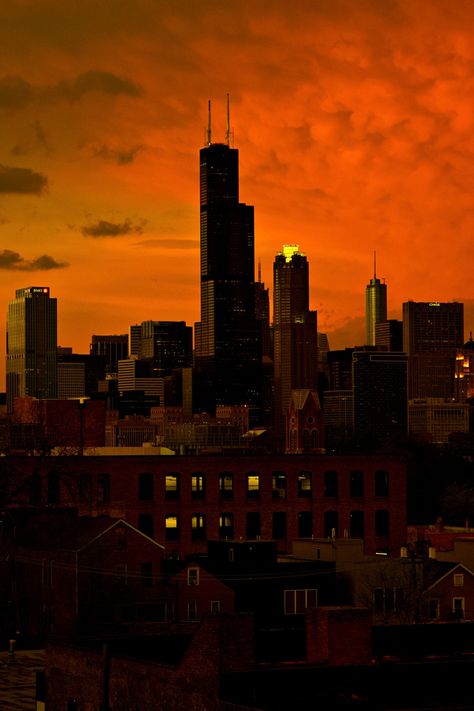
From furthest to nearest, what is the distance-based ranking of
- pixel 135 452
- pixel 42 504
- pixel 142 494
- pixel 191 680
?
pixel 135 452
pixel 142 494
pixel 42 504
pixel 191 680

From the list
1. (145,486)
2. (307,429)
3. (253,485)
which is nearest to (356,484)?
(253,485)

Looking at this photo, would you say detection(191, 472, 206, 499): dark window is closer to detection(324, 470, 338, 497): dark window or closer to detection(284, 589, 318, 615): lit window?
detection(324, 470, 338, 497): dark window

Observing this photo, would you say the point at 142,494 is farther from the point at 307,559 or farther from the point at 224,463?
the point at 307,559

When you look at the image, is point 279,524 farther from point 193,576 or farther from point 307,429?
point 307,429

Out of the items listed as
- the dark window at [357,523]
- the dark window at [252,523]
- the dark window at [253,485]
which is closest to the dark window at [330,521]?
the dark window at [357,523]

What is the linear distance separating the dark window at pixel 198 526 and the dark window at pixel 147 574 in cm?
2498

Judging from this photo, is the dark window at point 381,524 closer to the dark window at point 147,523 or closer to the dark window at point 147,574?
the dark window at point 147,523

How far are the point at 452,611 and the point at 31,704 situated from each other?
86.1 feet

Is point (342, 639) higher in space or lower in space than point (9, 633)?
higher

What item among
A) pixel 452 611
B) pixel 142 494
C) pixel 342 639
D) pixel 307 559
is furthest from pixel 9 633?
pixel 342 639

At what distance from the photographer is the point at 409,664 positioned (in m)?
33.6

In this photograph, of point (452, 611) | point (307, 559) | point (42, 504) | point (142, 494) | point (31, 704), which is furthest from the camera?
point (142, 494)

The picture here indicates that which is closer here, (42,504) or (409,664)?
(409,664)

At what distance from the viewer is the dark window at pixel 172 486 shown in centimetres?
10556
